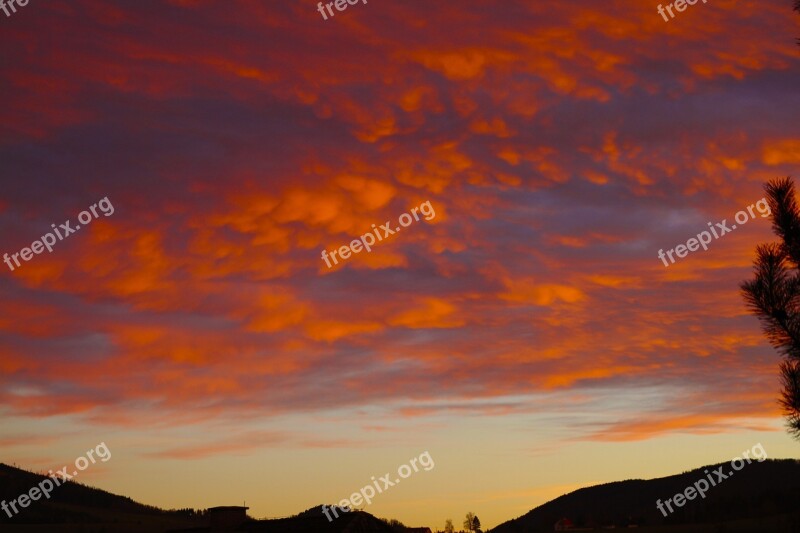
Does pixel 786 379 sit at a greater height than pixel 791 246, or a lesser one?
lesser

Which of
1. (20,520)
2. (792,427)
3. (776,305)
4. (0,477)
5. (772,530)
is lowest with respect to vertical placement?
(772,530)

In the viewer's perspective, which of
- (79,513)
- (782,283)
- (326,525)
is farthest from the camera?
(79,513)

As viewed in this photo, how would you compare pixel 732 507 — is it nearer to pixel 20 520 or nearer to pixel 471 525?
pixel 471 525

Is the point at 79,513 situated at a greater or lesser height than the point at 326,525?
greater

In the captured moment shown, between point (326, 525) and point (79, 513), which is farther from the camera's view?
point (79, 513)

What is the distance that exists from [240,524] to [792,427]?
160ft

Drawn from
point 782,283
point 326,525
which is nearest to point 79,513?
point 326,525

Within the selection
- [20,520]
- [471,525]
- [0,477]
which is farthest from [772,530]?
[0,477]

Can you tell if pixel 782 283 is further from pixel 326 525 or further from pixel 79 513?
pixel 79 513

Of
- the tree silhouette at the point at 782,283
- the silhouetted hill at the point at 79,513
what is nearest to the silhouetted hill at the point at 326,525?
the tree silhouette at the point at 782,283

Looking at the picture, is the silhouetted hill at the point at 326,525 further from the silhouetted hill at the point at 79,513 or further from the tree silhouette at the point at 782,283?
the silhouetted hill at the point at 79,513

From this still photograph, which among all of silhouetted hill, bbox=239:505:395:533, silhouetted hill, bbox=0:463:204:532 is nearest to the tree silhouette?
silhouetted hill, bbox=239:505:395:533

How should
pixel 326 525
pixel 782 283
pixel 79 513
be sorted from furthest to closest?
pixel 79 513 < pixel 326 525 < pixel 782 283

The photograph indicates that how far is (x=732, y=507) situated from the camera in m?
167
